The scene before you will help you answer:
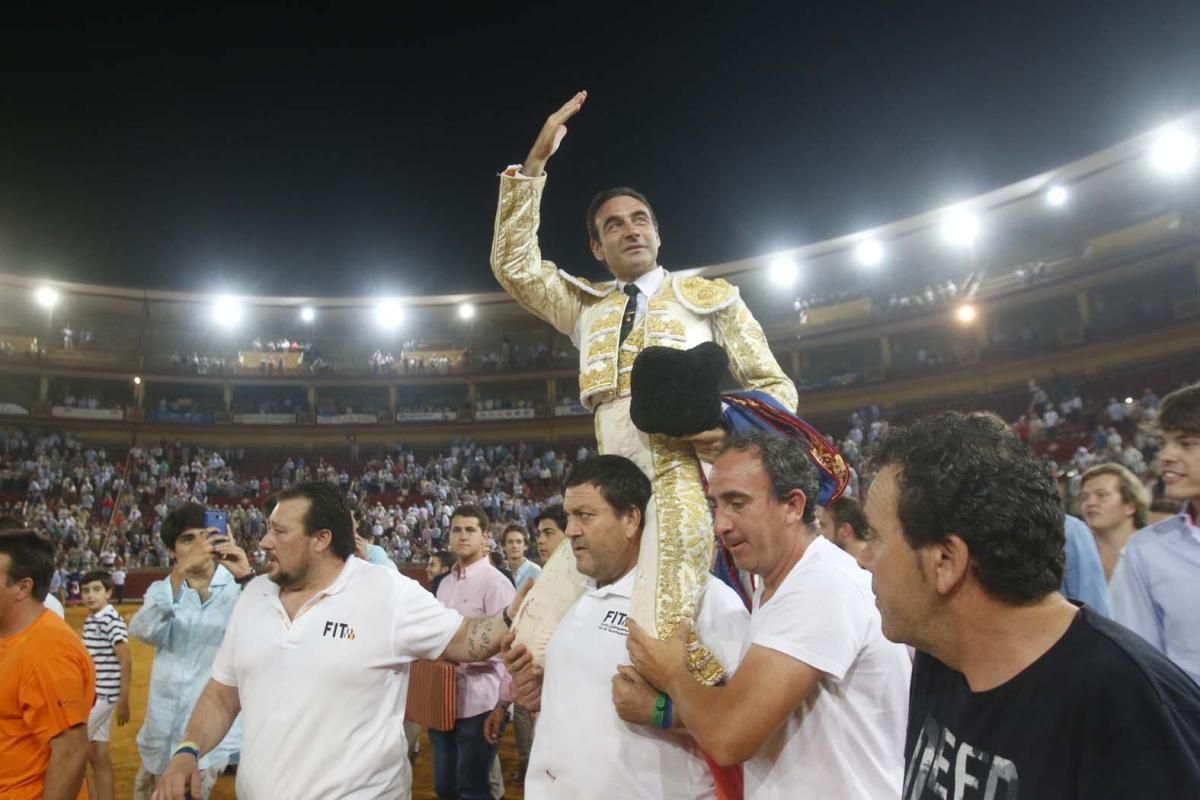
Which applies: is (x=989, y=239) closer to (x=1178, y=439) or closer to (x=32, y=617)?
(x=1178, y=439)

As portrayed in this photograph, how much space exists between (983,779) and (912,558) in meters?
0.32

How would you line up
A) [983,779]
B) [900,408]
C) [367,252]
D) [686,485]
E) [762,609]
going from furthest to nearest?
[367,252] → [900,408] → [686,485] → [762,609] → [983,779]

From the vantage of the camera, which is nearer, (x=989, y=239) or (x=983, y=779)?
(x=983, y=779)

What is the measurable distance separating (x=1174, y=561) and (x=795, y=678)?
183 centimetres

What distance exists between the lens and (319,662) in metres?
2.71

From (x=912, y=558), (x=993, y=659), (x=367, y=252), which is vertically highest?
(x=367, y=252)

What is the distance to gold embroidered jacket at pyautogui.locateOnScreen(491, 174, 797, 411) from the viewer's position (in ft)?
8.93

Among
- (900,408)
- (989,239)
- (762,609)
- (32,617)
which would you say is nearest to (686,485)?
(762,609)

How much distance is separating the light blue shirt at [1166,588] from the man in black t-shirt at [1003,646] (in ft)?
6.25

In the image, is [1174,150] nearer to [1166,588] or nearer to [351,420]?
[1166,588]

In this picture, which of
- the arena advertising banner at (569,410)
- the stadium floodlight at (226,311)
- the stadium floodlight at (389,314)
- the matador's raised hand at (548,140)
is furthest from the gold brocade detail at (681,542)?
the stadium floodlight at (226,311)

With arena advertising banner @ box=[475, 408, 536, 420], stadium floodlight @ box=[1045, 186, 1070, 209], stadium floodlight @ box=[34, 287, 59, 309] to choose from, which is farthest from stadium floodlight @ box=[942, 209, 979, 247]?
stadium floodlight @ box=[34, 287, 59, 309]

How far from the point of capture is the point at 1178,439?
2.68 metres

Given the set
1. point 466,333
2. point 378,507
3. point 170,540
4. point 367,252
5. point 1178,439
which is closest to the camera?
point 1178,439
